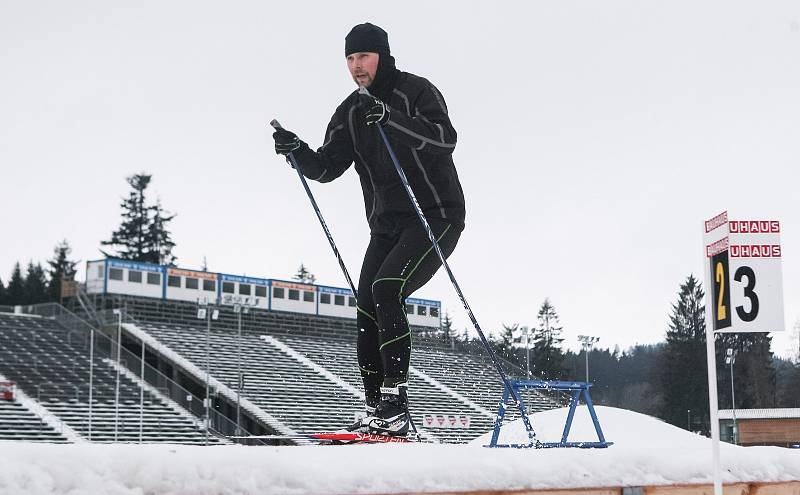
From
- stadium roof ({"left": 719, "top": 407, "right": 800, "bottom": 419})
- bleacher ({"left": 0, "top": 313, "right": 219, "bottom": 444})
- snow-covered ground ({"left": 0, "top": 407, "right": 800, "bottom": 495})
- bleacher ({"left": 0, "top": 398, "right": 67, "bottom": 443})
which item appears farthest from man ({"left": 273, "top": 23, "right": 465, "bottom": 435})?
stadium roof ({"left": 719, "top": 407, "right": 800, "bottom": 419})

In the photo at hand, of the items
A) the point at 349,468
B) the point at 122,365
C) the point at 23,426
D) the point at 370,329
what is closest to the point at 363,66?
the point at 370,329

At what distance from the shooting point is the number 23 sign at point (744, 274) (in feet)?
16.2

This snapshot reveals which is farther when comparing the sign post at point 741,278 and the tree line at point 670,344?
the tree line at point 670,344

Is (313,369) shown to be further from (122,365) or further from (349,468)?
(349,468)

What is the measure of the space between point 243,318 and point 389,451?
214 feet

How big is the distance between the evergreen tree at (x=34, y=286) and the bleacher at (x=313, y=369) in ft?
107

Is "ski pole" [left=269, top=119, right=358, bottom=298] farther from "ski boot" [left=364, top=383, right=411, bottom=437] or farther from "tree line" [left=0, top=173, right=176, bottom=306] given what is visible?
"tree line" [left=0, top=173, right=176, bottom=306]

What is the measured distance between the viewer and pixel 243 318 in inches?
2689

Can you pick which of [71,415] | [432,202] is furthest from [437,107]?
[71,415]

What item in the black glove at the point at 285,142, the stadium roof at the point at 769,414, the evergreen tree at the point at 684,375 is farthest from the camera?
the evergreen tree at the point at 684,375

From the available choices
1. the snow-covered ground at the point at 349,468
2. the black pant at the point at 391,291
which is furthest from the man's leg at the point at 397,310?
the snow-covered ground at the point at 349,468

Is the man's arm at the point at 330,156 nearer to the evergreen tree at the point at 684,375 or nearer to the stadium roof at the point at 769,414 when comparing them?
the stadium roof at the point at 769,414

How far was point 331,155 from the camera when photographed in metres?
6.69

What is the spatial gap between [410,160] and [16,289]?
312ft
